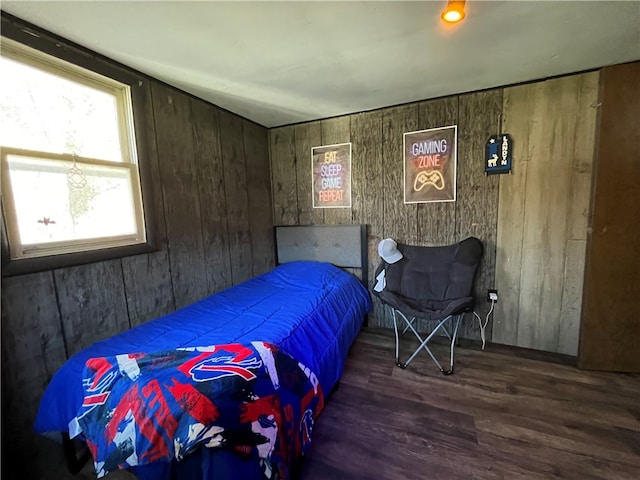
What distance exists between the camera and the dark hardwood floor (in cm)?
132

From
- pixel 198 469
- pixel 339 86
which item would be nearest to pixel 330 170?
pixel 339 86

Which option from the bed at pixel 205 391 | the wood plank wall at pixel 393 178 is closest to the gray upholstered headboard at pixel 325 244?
the wood plank wall at pixel 393 178

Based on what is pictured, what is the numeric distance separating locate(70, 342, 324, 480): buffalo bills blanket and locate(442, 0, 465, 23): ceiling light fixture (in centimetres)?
177

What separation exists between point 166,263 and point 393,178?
2.11 meters

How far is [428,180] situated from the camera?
250 cm

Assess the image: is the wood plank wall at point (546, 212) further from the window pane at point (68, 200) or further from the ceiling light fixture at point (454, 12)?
the window pane at point (68, 200)

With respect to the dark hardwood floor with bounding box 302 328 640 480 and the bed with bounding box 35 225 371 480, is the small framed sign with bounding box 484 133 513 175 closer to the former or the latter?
the dark hardwood floor with bounding box 302 328 640 480

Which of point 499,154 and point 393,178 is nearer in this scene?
point 499,154

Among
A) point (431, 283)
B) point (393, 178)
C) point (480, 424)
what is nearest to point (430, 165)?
point (393, 178)

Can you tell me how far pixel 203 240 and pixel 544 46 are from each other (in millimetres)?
2713

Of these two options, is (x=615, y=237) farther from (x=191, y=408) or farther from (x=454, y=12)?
(x=191, y=408)

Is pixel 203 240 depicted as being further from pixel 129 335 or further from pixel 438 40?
pixel 438 40

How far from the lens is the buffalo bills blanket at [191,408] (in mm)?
897

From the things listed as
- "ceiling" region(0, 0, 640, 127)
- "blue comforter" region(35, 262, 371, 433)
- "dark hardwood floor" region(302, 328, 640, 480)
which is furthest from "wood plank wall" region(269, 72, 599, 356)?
"blue comforter" region(35, 262, 371, 433)
